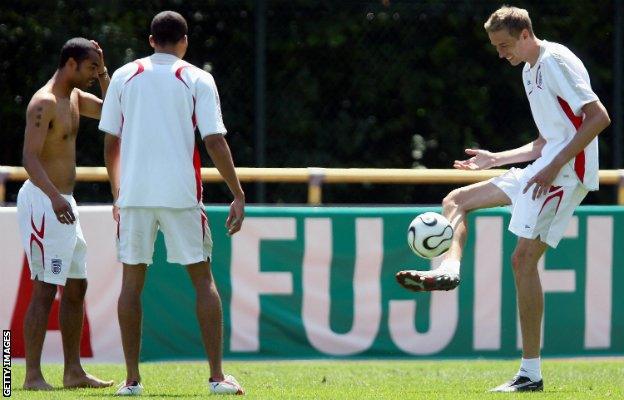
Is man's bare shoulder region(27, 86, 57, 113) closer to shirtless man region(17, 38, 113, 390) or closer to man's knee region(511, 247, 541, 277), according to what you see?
shirtless man region(17, 38, 113, 390)

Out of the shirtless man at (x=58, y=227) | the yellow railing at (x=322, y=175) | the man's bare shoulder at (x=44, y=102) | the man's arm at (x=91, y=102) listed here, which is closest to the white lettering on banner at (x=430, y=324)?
the yellow railing at (x=322, y=175)

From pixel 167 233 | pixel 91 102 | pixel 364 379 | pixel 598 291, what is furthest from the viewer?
pixel 598 291

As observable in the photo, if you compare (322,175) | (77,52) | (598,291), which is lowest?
(598,291)

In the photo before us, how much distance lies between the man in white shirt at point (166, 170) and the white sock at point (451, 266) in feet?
3.67

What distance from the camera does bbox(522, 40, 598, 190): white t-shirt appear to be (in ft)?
25.7

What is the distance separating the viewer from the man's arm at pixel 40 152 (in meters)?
7.93

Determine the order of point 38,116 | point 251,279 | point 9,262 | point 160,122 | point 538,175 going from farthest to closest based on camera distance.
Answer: point 251,279 < point 9,262 < point 38,116 < point 538,175 < point 160,122

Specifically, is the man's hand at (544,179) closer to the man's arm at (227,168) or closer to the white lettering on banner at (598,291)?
the man's arm at (227,168)

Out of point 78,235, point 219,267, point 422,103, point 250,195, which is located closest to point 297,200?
point 250,195

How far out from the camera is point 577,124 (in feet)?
26.0

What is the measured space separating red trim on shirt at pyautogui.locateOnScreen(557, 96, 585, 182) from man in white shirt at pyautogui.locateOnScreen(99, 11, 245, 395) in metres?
1.82

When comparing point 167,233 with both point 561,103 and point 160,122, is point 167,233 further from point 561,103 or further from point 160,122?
point 561,103

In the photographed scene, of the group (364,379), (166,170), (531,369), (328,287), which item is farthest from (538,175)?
(328,287)

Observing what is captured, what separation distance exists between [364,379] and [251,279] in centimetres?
147
